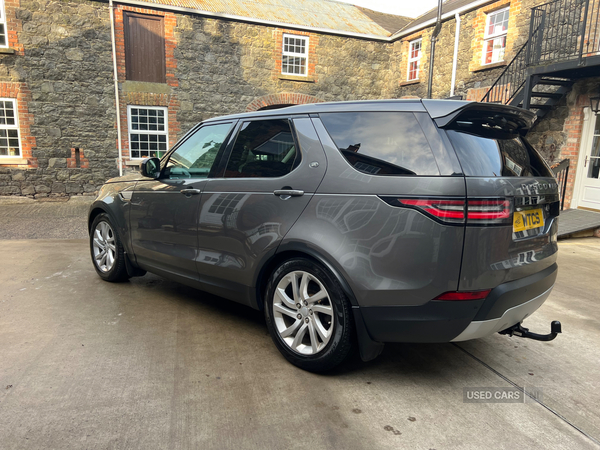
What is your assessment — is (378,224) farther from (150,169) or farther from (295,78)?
(295,78)

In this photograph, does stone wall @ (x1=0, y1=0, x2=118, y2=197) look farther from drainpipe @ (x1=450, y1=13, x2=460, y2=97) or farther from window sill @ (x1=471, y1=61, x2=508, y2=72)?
window sill @ (x1=471, y1=61, x2=508, y2=72)

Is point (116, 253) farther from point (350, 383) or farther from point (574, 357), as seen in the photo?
point (574, 357)

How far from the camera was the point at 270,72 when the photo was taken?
46.2 ft

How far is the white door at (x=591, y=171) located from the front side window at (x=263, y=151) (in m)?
8.73

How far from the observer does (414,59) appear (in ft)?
48.1

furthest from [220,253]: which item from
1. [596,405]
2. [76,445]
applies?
[596,405]

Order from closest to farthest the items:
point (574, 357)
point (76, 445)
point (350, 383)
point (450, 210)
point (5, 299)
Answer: point (76, 445) → point (450, 210) → point (350, 383) → point (574, 357) → point (5, 299)

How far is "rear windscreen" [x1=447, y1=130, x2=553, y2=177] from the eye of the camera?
2301 millimetres

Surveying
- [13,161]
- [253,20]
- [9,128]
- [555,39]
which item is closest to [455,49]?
[555,39]

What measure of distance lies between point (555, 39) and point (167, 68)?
407 inches

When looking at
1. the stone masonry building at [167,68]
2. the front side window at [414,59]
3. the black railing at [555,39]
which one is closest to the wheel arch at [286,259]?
the black railing at [555,39]

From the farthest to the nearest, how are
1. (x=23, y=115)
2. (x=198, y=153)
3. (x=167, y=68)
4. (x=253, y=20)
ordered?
(x=253, y=20) → (x=167, y=68) → (x=23, y=115) → (x=198, y=153)

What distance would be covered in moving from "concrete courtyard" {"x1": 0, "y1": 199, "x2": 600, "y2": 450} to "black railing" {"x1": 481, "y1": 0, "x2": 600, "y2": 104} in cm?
697

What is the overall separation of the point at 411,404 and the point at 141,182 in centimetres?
307
